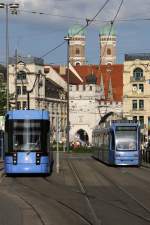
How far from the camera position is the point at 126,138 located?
44.1m

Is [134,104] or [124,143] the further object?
[134,104]

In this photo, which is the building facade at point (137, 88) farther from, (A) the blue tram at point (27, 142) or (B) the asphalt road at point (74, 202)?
(B) the asphalt road at point (74, 202)

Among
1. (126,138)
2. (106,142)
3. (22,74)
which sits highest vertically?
(22,74)

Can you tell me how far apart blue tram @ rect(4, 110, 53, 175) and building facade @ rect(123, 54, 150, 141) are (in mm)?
91182

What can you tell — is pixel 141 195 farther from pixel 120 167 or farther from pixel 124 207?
pixel 120 167

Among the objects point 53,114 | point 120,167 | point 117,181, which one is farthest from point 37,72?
point 117,181

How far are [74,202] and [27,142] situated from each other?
11159 mm

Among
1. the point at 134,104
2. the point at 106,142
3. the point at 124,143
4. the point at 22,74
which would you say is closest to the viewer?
the point at 124,143

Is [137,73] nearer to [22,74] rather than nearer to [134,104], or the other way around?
[134,104]

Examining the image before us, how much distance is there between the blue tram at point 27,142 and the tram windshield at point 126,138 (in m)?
13.2

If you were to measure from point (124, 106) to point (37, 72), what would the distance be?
52.4 feet

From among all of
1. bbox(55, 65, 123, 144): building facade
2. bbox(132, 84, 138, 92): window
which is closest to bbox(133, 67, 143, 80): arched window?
bbox(132, 84, 138, 92): window

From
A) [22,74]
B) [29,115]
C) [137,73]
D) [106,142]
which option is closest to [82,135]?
[137,73]

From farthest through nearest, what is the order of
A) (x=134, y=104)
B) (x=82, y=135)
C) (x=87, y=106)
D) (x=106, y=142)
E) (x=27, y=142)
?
1. (x=87, y=106)
2. (x=82, y=135)
3. (x=134, y=104)
4. (x=106, y=142)
5. (x=27, y=142)
